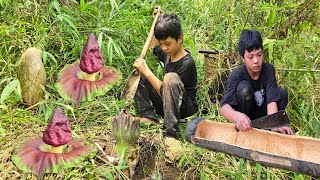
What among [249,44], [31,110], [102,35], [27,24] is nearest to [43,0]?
[27,24]

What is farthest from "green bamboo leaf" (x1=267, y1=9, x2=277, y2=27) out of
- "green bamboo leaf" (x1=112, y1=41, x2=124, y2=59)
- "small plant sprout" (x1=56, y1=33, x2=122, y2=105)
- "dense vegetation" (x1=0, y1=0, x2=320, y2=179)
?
"small plant sprout" (x1=56, y1=33, x2=122, y2=105)

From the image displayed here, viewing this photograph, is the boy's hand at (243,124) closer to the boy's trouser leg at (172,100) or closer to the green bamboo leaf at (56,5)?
the boy's trouser leg at (172,100)


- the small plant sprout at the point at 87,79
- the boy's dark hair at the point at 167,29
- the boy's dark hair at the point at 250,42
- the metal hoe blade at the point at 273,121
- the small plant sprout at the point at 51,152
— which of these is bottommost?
the small plant sprout at the point at 51,152

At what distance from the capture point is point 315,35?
398 cm

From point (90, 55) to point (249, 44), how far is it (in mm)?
882

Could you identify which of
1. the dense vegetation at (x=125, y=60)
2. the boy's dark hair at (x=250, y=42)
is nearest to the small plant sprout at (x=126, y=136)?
the dense vegetation at (x=125, y=60)

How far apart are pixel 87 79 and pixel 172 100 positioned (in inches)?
22.3

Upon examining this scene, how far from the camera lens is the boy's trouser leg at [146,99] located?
3256mm

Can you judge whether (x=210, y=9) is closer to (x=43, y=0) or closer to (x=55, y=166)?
(x=43, y=0)

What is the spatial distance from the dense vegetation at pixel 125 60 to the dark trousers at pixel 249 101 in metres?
0.31

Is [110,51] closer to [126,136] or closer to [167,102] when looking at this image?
[167,102]

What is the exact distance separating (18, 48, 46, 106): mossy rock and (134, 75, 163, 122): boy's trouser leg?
2.18 ft

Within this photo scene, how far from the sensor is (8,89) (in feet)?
10.1

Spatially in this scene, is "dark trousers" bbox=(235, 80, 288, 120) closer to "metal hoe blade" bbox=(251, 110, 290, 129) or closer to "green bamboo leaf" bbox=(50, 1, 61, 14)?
"metal hoe blade" bbox=(251, 110, 290, 129)
